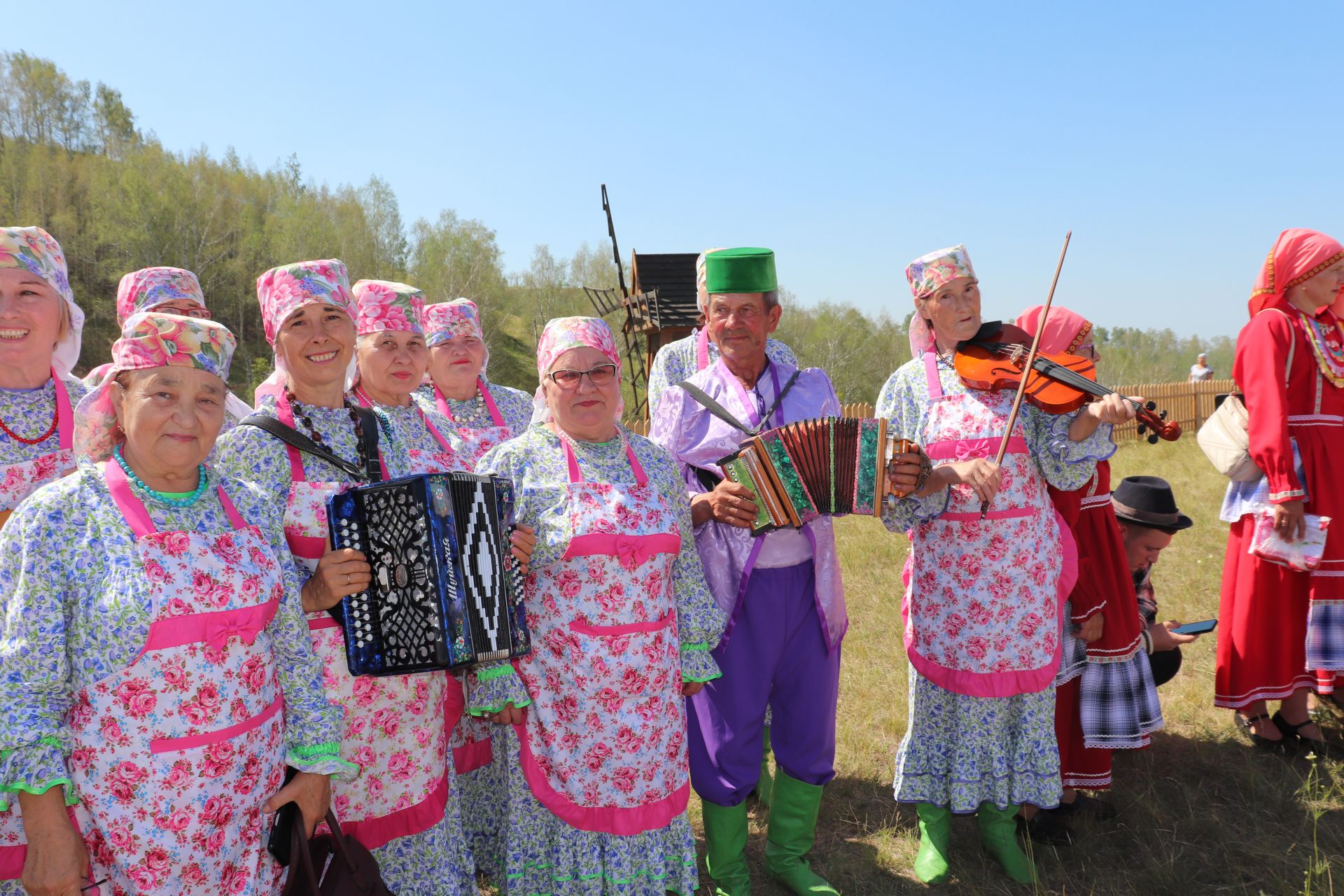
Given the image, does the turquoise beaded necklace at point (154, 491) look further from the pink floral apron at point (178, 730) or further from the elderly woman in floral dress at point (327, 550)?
the elderly woman in floral dress at point (327, 550)

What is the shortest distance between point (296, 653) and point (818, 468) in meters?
1.98

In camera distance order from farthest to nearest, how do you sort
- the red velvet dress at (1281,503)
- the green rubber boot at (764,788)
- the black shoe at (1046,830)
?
1. the green rubber boot at (764,788)
2. the red velvet dress at (1281,503)
3. the black shoe at (1046,830)

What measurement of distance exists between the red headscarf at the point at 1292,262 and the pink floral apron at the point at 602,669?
4244 millimetres

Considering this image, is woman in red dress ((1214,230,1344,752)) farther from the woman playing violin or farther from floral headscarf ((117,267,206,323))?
floral headscarf ((117,267,206,323))

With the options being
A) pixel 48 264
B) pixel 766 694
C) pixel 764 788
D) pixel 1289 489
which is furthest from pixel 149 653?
pixel 1289 489

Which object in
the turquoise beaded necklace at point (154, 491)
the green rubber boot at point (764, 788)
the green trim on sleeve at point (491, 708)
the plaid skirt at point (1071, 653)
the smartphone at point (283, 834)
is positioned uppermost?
the turquoise beaded necklace at point (154, 491)

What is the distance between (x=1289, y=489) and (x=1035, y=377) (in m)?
2.10

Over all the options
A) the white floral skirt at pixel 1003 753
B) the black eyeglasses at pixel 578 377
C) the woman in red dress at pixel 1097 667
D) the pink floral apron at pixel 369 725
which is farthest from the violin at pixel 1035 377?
the pink floral apron at pixel 369 725

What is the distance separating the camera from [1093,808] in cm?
437

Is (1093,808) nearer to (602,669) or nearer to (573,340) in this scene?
(602,669)

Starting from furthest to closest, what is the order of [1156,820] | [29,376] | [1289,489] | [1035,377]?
1. [1289,489]
2. [1156,820]
3. [1035,377]
4. [29,376]

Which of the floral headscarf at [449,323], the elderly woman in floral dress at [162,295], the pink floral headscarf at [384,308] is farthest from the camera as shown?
the floral headscarf at [449,323]

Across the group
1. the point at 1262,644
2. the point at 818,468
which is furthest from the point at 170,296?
the point at 1262,644

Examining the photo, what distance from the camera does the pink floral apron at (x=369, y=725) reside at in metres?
2.72
